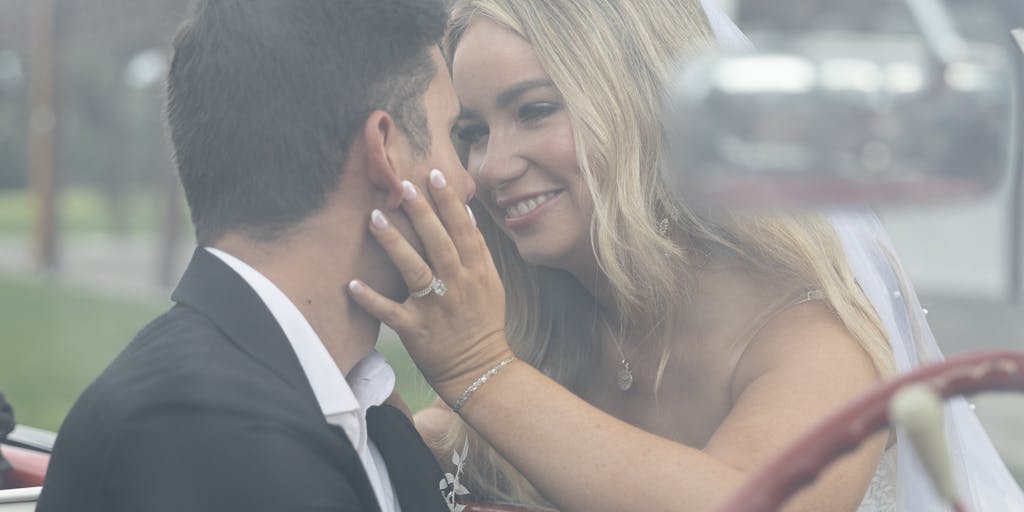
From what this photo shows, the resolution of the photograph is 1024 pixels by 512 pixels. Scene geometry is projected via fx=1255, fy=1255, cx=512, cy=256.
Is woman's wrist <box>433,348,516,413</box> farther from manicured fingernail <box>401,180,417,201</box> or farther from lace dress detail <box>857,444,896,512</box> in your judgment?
lace dress detail <box>857,444,896,512</box>

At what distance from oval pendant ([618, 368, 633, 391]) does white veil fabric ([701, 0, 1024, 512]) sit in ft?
1.83

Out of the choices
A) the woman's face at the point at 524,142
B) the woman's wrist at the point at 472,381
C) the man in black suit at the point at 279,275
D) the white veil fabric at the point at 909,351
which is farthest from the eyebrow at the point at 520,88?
the woman's wrist at the point at 472,381

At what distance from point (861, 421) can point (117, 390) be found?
2.97 ft

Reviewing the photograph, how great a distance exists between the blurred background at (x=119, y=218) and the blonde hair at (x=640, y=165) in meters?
0.29

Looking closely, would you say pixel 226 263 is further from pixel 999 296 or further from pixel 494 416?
pixel 999 296

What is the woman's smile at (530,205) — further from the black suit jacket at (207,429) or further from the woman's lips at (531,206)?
the black suit jacket at (207,429)

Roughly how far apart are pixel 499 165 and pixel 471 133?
0.55ft

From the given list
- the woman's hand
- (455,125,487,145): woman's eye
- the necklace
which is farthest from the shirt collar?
the necklace

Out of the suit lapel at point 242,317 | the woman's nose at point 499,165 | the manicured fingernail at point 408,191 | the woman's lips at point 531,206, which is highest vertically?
the woman's nose at point 499,165

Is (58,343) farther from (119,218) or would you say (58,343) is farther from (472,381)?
(119,218)

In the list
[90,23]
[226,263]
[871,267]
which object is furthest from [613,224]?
[90,23]

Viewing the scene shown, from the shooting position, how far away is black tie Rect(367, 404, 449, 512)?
1945mm

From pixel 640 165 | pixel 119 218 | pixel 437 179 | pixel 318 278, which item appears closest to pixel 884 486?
pixel 640 165

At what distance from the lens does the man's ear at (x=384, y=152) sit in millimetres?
1802
